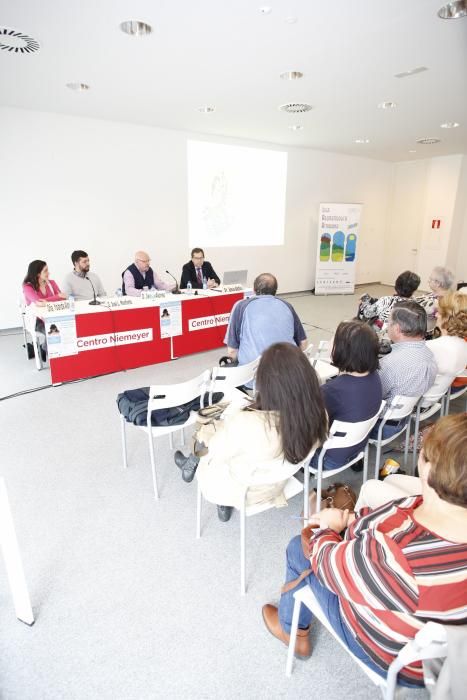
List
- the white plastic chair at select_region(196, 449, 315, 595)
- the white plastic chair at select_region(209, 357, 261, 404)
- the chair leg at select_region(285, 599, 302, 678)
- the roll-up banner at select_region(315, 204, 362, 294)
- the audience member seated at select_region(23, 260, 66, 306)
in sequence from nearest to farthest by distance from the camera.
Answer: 1. the chair leg at select_region(285, 599, 302, 678)
2. the white plastic chair at select_region(196, 449, 315, 595)
3. the white plastic chair at select_region(209, 357, 261, 404)
4. the audience member seated at select_region(23, 260, 66, 306)
5. the roll-up banner at select_region(315, 204, 362, 294)

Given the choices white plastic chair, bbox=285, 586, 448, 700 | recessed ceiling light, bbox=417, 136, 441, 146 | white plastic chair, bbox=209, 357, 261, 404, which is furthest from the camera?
recessed ceiling light, bbox=417, 136, 441, 146

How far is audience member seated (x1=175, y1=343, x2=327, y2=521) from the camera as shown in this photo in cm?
151

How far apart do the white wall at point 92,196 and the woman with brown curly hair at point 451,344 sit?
16.3 feet

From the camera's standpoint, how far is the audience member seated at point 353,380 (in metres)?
1.91

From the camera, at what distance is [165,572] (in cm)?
186

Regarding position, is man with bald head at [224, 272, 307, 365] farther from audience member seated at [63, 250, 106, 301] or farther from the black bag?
audience member seated at [63, 250, 106, 301]

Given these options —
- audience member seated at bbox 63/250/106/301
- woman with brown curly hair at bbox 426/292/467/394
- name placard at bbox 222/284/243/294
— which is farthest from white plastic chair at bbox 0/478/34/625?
name placard at bbox 222/284/243/294

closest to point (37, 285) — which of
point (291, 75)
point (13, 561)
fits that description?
point (291, 75)

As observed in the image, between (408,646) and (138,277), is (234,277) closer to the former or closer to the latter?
(138,277)

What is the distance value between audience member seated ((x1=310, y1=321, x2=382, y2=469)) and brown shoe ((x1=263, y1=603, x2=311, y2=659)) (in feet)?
2.30

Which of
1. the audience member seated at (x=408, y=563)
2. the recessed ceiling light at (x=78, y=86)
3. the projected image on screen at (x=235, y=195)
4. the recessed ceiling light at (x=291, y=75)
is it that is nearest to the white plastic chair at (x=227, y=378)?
the audience member seated at (x=408, y=563)

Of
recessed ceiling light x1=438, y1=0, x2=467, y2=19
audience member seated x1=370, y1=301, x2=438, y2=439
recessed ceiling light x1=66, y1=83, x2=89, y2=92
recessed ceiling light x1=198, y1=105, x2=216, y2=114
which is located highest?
recessed ceiling light x1=198, y1=105, x2=216, y2=114

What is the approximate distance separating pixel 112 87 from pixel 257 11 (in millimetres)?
2197

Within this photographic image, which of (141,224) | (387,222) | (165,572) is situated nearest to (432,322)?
(165,572)
